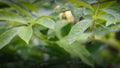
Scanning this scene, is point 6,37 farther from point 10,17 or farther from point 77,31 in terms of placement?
point 77,31

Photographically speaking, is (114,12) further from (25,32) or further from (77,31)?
(25,32)

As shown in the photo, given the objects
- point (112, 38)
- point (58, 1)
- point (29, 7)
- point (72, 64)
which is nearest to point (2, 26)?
point (29, 7)

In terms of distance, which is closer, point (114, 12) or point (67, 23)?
point (114, 12)

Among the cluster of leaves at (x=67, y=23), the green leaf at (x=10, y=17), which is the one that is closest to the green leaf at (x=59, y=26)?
the cluster of leaves at (x=67, y=23)

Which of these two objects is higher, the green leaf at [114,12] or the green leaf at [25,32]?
the green leaf at [114,12]

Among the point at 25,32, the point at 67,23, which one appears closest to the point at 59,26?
the point at 67,23

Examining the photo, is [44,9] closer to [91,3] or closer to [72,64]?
[72,64]

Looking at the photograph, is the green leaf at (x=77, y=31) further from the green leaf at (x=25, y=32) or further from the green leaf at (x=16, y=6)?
the green leaf at (x=16, y=6)

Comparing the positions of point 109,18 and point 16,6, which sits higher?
point 16,6

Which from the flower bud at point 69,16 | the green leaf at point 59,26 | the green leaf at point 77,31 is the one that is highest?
the flower bud at point 69,16

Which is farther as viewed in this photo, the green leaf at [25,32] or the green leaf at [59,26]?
the green leaf at [59,26]
